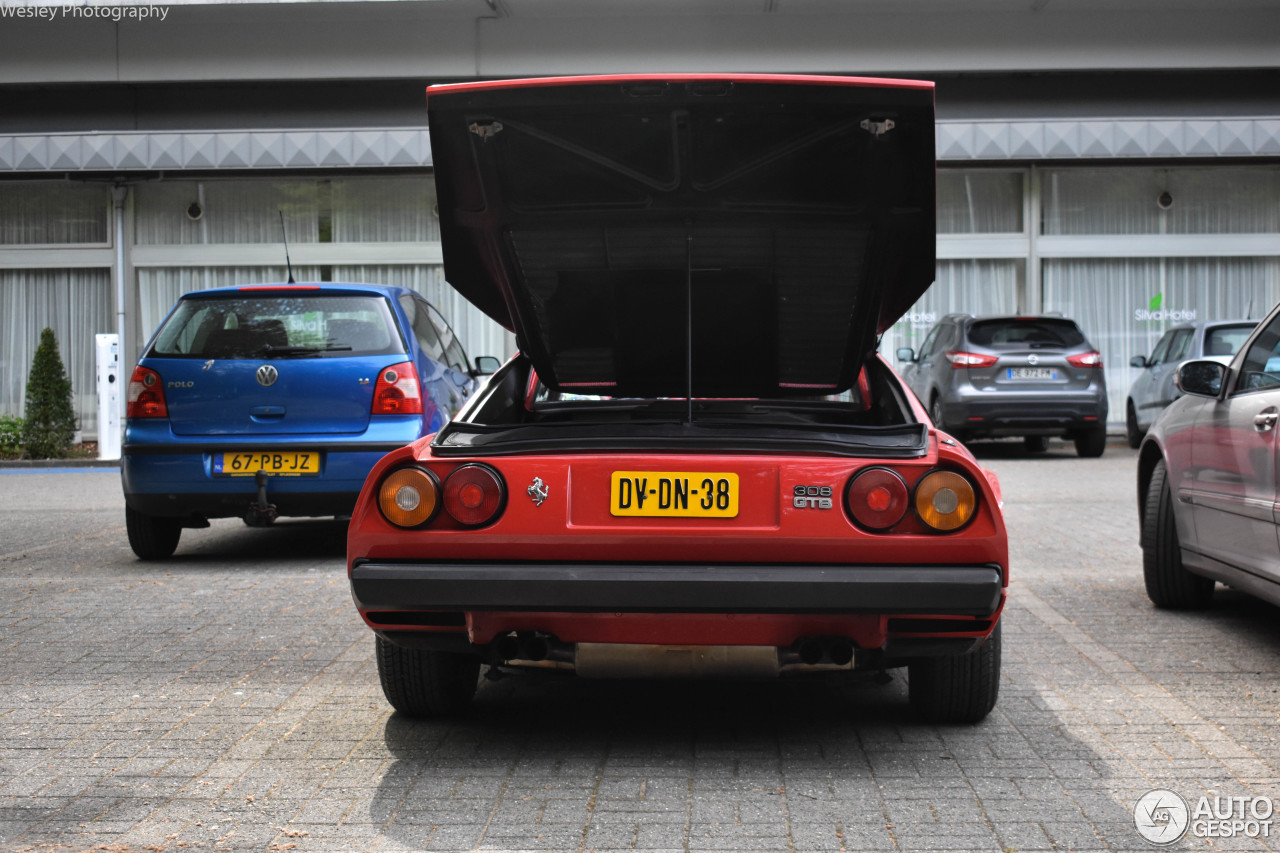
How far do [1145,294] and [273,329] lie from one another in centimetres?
1633

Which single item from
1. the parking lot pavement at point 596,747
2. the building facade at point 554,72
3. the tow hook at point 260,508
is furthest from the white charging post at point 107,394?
the parking lot pavement at point 596,747

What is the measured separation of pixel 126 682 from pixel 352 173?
645 inches

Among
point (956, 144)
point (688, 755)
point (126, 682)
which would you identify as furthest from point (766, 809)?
point (956, 144)

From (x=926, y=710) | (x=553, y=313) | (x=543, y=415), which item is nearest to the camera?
(x=926, y=710)

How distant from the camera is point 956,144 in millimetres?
19312

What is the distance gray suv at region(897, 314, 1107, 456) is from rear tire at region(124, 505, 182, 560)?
950cm

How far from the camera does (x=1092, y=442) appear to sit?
1620cm

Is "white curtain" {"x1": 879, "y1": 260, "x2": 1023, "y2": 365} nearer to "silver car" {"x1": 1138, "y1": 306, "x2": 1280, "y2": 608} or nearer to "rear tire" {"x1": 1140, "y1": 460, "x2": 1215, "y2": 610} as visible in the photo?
"silver car" {"x1": 1138, "y1": 306, "x2": 1280, "y2": 608}

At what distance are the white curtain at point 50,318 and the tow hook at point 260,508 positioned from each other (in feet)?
46.8

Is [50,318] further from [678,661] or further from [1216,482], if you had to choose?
[678,661]

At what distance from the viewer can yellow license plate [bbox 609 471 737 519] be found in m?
3.80

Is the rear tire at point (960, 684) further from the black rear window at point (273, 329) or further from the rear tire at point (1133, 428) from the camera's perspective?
the rear tire at point (1133, 428)

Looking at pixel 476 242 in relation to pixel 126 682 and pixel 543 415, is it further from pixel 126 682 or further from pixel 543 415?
pixel 126 682

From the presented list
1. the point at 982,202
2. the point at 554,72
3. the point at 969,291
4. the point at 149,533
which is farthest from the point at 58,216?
the point at 149,533
